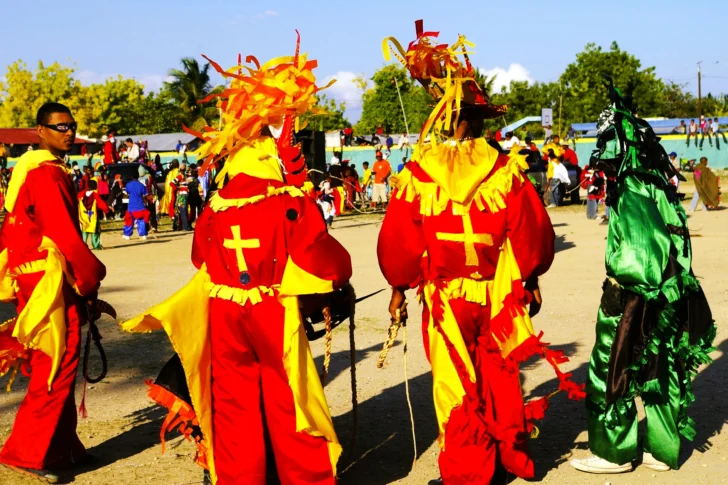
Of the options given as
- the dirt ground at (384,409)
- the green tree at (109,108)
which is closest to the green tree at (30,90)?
the green tree at (109,108)

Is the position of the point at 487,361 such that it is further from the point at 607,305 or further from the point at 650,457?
the point at 650,457

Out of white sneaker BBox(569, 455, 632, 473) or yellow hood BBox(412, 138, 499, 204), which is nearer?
yellow hood BBox(412, 138, 499, 204)

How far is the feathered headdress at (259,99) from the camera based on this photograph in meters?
5.02

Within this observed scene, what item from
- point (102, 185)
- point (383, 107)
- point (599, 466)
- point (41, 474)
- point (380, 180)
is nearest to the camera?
point (599, 466)

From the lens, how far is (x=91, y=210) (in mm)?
17938

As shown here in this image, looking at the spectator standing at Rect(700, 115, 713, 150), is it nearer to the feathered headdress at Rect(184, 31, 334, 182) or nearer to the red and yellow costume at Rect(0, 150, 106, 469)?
the feathered headdress at Rect(184, 31, 334, 182)

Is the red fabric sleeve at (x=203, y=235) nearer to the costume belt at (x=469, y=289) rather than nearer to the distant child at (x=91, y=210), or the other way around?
the costume belt at (x=469, y=289)

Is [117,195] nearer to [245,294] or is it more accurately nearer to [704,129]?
[245,294]

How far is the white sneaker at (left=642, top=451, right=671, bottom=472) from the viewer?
5309 millimetres

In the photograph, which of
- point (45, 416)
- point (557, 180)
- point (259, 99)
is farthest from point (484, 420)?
point (557, 180)

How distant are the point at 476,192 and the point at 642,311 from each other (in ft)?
3.77

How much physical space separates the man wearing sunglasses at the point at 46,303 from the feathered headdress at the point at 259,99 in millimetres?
1019

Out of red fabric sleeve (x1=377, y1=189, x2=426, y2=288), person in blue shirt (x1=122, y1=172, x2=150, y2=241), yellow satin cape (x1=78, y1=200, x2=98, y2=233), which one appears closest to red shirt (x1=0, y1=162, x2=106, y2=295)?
red fabric sleeve (x1=377, y1=189, x2=426, y2=288)

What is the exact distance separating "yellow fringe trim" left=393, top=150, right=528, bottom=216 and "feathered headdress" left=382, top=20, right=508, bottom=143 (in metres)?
0.28
